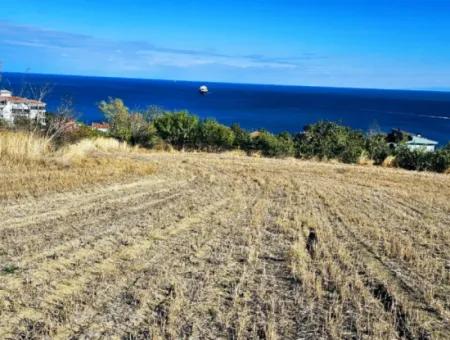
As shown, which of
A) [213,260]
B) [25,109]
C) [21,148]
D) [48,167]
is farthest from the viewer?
[25,109]

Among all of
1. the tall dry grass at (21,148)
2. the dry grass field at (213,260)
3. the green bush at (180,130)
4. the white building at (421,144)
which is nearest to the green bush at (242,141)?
the green bush at (180,130)

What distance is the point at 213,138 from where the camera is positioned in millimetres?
23203

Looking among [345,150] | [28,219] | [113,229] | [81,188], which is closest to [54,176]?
[81,188]

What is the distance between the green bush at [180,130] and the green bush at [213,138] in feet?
1.02

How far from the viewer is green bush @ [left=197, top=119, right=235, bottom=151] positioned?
23.2 metres

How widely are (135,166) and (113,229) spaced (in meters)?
6.35

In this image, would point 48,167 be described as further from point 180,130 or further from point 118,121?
point 118,121

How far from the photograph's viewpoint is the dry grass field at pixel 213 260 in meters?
4.93

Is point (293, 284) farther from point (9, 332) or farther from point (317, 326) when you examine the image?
point (9, 332)

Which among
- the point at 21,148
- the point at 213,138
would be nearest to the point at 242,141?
the point at 213,138

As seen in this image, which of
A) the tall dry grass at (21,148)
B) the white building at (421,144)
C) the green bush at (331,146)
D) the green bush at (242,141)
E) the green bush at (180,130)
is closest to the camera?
the tall dry grass at (21,148)

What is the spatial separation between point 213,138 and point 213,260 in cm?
1660

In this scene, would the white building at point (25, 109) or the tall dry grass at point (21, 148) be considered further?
the white building at point (25, 109)

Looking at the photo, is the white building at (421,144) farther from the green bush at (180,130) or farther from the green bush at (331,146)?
the green bush at (180,130)
